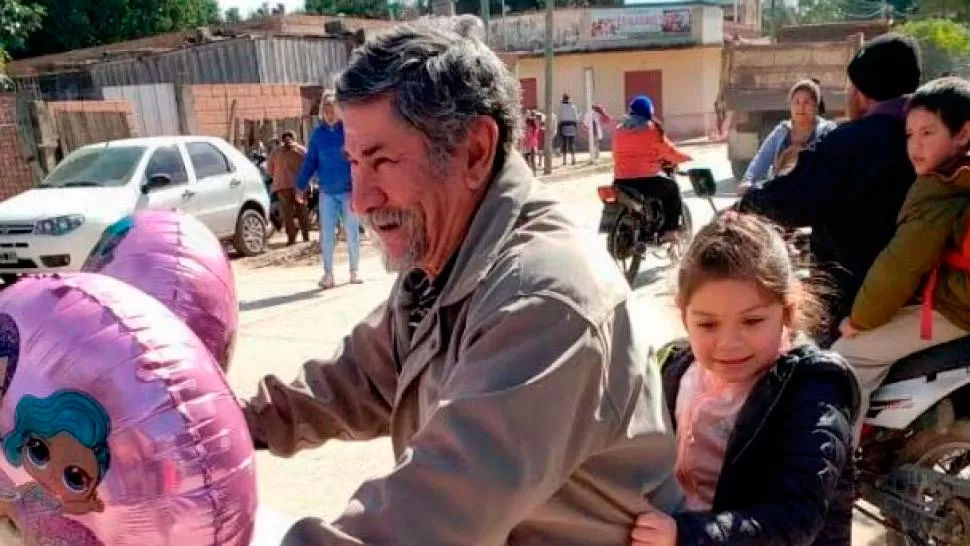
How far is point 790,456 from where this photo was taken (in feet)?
6.55

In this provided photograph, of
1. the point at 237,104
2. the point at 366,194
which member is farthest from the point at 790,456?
the point at 237,104

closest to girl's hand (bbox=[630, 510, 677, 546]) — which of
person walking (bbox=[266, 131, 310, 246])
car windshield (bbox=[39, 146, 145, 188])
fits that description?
car windshield (bbox=[39, 146, 145, 188])

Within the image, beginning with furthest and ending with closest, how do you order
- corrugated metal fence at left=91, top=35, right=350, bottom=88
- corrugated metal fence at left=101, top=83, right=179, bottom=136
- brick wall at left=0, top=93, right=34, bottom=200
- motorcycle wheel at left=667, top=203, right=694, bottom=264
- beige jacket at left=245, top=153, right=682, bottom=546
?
1. corrugated metal fence at left=91, top=35, right=350, bottom=88
2. corrugated metal fence at left=101, top=83, right=179, bottom=136
3. brick wall at left=0, top=93, right=34, bottom=200
4. motorcycle wheel at left=667, top=203, right=694, bottom=264
5. beige jacket at left=245, top=153, right=682, bottom=546

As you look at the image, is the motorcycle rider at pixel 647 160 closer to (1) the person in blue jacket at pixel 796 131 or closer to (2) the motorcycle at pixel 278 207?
(1) the person in blue jacket at pixel 796 131

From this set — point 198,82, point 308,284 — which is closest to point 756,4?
point 198,82

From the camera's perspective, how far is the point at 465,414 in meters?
1.44

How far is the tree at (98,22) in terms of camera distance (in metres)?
32.3

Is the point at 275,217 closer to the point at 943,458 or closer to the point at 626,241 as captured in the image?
the point at 626,241

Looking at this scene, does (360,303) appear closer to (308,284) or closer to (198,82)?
(308,284)

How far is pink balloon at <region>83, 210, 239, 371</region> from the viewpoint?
2.18 metres

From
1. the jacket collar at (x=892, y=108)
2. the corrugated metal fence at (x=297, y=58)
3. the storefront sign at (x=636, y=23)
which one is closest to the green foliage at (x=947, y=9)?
the storefront sign at (x=636, y=23)

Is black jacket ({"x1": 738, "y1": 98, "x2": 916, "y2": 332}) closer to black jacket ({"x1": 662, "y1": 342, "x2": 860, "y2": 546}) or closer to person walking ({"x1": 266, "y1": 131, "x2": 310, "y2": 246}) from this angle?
black jacket ({"x1": 662, "y1": 342, "x2": 860, "y2": 546})

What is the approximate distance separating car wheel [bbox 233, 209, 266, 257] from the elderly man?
10.9 m

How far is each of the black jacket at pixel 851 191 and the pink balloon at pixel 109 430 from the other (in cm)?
218
